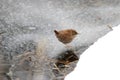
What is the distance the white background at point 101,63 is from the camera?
72.8 inches

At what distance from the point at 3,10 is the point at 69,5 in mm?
1172

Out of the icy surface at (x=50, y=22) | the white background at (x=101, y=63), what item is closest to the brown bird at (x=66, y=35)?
the icy surface at (x=50, y=22)

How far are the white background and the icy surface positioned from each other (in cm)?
141

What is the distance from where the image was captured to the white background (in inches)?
72.8

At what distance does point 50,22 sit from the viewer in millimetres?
4965

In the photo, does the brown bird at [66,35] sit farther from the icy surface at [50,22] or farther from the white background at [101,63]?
the white background at [101,63]

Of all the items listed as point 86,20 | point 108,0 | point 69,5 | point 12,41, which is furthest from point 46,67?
point 108,0

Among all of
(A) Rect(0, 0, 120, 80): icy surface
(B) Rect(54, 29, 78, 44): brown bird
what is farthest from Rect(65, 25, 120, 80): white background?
(B) Rect(54, 29, 78, 44): brown bird

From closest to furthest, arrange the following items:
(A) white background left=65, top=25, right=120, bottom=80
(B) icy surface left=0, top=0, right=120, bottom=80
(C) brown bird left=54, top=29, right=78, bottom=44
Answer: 1. (A) white background left=65, top=25, right=120, bottom=80
2. (C) brown bird left=54, top=29, right=78, bottom=44
3. (B) icy surface left=0, top=0, right=120, bottom=80

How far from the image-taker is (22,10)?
5.44 meters

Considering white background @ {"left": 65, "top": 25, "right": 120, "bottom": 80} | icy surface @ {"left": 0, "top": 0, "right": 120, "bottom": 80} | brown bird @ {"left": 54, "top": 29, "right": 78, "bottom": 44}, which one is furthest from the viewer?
icy surface @ {"left": 0, "top": 0, "right": 120, "bottom": 80}

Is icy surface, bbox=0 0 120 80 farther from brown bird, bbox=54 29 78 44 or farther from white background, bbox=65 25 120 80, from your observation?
white background, bbox=65 25 120 80

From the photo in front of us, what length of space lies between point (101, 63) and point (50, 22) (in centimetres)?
308

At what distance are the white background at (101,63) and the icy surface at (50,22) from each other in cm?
141
